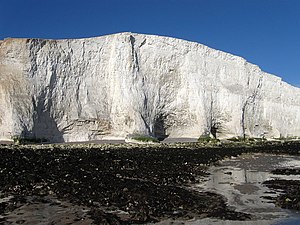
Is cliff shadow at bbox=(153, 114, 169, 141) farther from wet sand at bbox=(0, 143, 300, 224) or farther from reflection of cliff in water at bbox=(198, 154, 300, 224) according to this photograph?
wet sand at bbox=(0, 143, 300, 224)

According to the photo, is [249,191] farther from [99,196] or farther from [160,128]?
[160,128]

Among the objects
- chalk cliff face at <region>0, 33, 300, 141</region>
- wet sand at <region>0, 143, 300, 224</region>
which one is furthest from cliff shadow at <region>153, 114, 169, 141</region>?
wet sand at <region>0, 143, 300, 224</region>

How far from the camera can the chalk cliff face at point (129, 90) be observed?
100ft

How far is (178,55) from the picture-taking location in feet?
129

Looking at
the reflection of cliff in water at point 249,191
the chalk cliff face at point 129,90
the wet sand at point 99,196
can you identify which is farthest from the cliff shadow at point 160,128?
the wet sand at point 99,196

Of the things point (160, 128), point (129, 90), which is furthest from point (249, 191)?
point (160, 128)

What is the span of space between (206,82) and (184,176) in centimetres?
2916

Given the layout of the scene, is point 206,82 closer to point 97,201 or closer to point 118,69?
point 118,69

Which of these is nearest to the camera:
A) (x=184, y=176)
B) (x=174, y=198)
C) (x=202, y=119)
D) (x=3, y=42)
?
(x=174, y=198)

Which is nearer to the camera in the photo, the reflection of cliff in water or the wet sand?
the wet sand

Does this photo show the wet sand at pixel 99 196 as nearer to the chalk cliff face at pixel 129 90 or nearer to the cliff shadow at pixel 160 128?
the chalk cliff face at pixel 129 90

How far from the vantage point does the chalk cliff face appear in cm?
3056

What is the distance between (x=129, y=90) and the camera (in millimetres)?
35344

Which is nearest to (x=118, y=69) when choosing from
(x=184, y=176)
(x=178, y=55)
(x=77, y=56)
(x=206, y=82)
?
(x=77, y=56)
